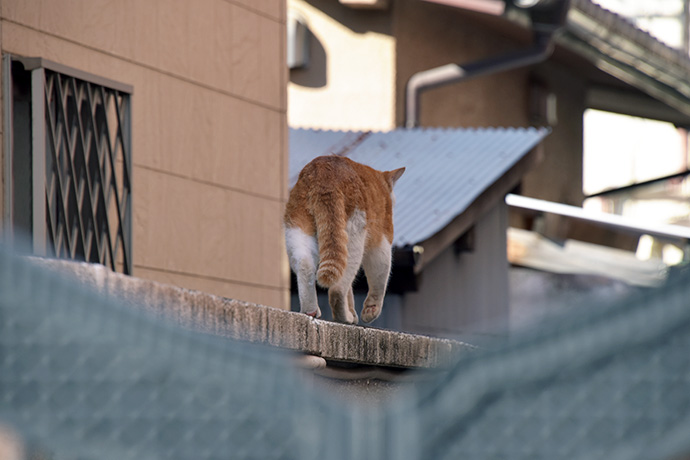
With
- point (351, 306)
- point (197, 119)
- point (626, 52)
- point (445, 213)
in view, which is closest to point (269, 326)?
point (351, 306)

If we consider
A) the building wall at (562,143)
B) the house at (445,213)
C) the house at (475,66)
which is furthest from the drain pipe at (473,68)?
the building wall at (562,143)

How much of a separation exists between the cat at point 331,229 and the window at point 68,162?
3.90 ft

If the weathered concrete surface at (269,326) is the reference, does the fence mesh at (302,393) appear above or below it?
above

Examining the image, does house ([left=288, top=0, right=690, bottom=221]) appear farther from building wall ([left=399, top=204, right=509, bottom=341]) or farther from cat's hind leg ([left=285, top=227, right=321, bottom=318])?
cat's hind leg ([left=285, top=227, right=321, bottom=318])

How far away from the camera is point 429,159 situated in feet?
33.9

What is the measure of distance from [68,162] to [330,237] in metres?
1.64

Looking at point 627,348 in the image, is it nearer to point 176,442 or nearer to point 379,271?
point 176,442

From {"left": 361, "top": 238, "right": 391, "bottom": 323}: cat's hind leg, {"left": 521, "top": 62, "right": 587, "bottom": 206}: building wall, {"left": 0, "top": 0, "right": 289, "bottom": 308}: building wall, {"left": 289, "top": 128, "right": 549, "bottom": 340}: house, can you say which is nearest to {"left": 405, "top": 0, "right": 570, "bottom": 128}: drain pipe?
{"left": 289, "top": 128, "right": 549, "bottom": 340}: house

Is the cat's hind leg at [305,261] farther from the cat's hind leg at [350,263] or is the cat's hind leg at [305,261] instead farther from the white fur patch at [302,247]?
the cat's hind leg at [350,263]

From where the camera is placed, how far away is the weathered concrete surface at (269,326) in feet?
9.20

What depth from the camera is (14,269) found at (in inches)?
34.4

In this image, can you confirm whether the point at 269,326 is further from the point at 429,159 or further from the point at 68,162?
the point at 429,159

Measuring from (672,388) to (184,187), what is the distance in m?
5.96

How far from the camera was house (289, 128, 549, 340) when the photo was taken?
9422mm
